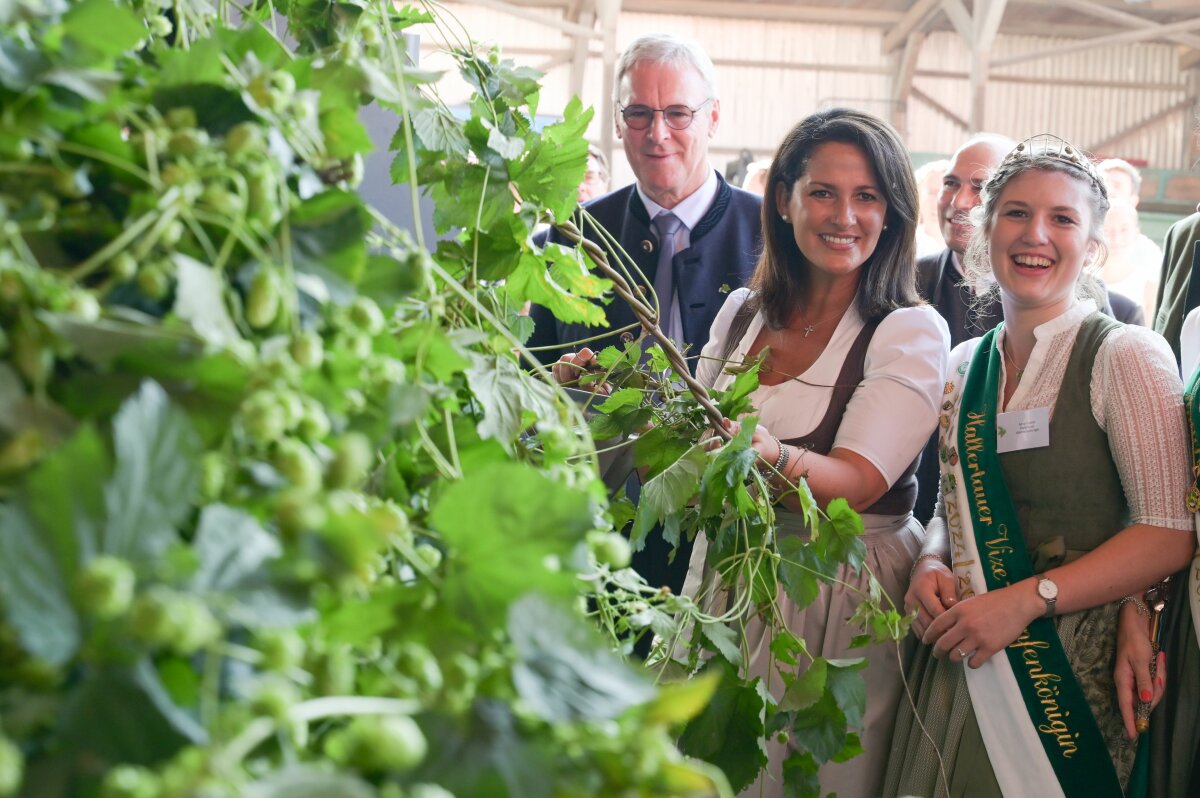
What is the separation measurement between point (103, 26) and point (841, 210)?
1458mm

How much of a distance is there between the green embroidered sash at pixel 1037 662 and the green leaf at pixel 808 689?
0.79 meters

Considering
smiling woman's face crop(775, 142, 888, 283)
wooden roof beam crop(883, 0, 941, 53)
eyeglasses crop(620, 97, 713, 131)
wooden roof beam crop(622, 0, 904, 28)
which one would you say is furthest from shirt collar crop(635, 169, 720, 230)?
wooden roof beam crop(883, 0, 941, 53)

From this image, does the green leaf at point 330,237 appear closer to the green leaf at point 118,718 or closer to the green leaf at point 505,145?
the green leaf at point 118,718

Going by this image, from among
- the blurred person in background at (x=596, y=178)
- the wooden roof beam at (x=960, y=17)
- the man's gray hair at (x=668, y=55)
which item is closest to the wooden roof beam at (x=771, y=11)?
the wooden roof beam at (x=960, y=17)

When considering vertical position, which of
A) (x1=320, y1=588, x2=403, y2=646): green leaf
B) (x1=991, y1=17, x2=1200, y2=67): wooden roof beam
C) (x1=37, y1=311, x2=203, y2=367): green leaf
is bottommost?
(x1=320, y1=588, x2=403, y2=646): green leaf

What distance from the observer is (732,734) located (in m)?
0.63

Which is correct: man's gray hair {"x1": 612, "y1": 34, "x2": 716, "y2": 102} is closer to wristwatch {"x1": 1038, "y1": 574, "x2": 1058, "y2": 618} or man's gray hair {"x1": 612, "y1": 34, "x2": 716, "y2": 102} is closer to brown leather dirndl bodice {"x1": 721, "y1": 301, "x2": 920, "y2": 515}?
brown leather dirndl bodice {"x1": 721, "y1": 301, "x2": 920, "y2": 515}

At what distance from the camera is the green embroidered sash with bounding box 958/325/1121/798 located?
135cm

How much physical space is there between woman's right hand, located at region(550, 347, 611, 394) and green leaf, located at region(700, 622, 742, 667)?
273 mm

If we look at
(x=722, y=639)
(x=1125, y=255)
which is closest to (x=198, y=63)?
(x=722, y=639)

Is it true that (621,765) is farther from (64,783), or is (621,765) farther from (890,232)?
(890,232)

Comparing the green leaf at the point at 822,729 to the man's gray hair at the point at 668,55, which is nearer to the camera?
the green leaf at the point at 822,729

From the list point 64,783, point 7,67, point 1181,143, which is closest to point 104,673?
point 64,783

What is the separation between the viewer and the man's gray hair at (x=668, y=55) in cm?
224
